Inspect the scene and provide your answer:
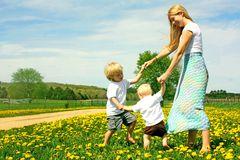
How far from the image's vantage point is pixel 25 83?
9269 centimetres

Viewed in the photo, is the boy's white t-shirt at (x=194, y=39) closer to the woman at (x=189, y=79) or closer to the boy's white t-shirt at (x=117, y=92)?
the woman at (x=189, y=79)

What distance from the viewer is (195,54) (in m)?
7.18

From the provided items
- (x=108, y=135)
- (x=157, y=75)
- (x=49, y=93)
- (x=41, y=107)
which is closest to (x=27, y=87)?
(x=49, y=93)

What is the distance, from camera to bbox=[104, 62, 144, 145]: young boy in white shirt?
313 inches

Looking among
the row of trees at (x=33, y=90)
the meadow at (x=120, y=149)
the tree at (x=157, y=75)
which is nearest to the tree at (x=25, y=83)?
the row of trees at (x=33, y=90)

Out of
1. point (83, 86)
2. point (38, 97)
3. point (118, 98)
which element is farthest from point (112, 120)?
point (83, 86)

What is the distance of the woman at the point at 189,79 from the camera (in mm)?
7070

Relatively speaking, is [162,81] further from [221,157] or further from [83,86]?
[83,86]

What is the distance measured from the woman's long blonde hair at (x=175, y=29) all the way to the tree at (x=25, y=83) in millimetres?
81869

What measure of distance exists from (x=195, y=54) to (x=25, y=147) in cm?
368

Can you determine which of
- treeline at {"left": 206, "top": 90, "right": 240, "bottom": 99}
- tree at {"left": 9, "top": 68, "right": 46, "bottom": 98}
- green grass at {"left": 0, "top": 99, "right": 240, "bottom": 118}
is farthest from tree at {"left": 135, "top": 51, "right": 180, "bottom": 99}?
tree at {"left": 9, "top": 68, "right": 46, "bottom": 98}

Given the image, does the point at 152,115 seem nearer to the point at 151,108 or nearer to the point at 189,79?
the point at 151,108

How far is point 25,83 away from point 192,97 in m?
87.9

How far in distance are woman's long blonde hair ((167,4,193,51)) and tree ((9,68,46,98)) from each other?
81.9m
